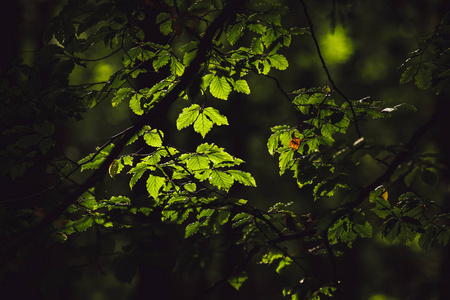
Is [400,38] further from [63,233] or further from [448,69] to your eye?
[63,233]

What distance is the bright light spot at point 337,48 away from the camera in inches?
479

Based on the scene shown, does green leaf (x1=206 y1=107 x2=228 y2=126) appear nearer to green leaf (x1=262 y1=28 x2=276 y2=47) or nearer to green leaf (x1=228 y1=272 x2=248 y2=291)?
green leaf (x1=262 y1=28 x2=276 y2=47)

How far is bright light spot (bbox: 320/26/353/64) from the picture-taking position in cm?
1217

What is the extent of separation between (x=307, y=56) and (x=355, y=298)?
883 cm

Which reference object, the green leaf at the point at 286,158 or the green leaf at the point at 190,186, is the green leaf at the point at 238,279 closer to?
the green leaf at the point at 190,186

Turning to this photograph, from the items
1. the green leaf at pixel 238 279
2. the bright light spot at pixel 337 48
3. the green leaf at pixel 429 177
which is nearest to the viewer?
the green leaf at pixel 429 177

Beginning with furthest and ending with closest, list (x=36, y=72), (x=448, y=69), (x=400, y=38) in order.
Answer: (x=400, y=38)
(x=448, y=69)
(x=36, y=72)

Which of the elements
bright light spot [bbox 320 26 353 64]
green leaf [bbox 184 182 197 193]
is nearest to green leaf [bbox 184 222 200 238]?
green leaf [bbox 184 182 197 193]

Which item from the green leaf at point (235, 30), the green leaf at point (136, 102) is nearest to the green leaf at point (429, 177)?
the green leaf at point (235, 30)

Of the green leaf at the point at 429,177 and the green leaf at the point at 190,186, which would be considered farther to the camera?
the green leaf at the point at 190,186

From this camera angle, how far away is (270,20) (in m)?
2.13

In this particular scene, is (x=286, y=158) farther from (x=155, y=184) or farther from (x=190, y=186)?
(x=155, y=184)

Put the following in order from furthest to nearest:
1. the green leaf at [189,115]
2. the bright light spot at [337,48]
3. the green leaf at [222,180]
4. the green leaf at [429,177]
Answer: the bright light spot at [337,48], the green leaf at [189,115], the green leaf at [222,180], the green leaf at [429,177]

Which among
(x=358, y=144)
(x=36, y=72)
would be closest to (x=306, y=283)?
(x=358, y=144)
